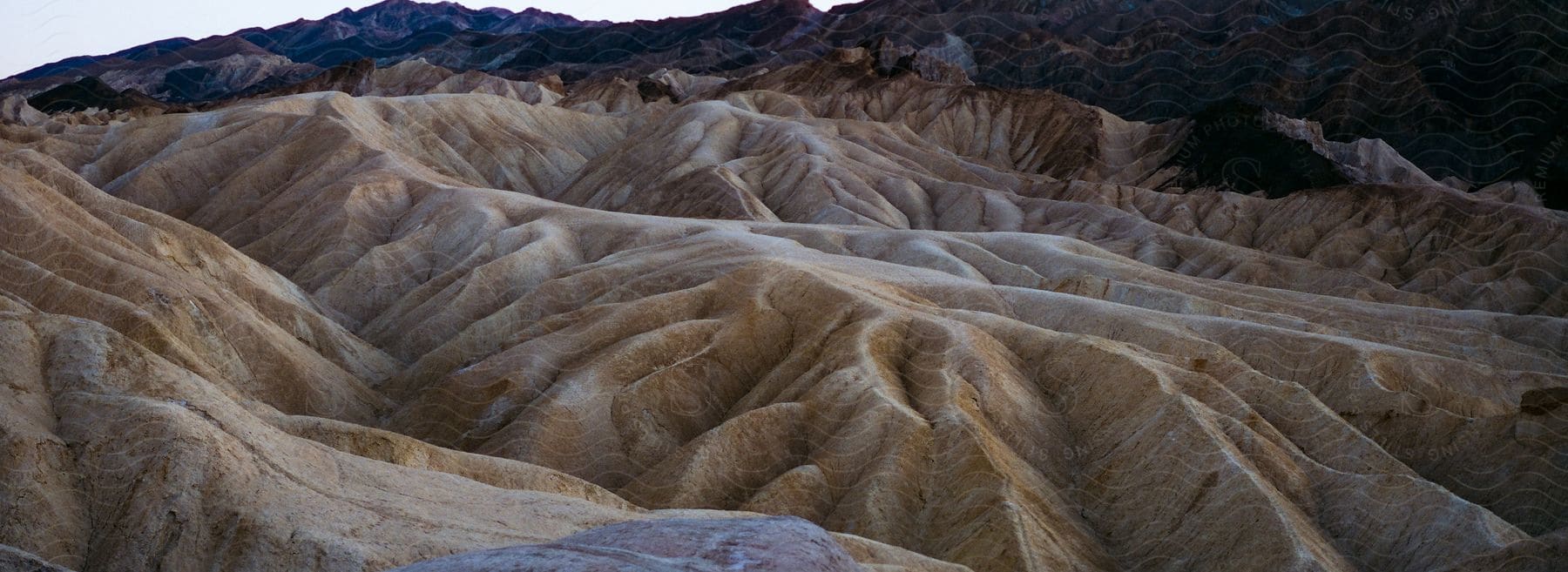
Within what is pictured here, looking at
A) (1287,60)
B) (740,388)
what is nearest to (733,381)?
(740,388)

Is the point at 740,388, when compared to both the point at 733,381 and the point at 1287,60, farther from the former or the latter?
the point at 1287,60

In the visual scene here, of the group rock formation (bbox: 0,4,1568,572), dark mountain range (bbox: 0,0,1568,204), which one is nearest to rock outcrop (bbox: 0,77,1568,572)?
rock formation (bbox: 0,4,1568,572)

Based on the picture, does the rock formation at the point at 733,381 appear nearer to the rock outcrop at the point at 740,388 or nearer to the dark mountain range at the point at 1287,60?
the rock outcrop at the point at 740,388

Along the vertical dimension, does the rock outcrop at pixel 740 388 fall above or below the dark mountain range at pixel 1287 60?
above

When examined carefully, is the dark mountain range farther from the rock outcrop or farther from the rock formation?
the rock outcrop

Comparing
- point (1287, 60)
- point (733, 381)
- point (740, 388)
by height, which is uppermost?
point (733, 381)

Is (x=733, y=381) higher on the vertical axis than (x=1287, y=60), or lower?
higher

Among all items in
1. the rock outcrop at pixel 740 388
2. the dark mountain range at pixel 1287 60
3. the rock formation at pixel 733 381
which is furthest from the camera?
the dark mountain range at pixel 1287 60

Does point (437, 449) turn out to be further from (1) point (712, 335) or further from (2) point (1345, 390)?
(2) point (1345, 390)

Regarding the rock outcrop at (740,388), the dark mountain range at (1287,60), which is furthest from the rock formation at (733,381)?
the dark mountain range at (1287,60)

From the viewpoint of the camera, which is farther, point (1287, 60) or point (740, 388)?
point (1287, 60)

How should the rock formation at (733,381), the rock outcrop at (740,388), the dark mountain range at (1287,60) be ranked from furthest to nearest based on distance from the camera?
the dark mountain range at (1287,60), the rock outcrop at (740,388), the rock formation at (733,381)
